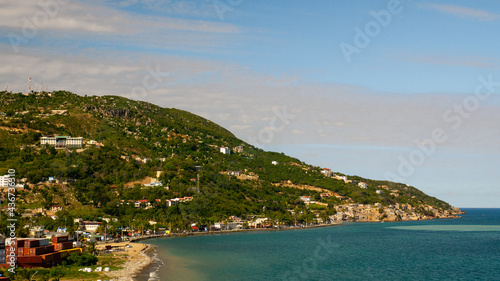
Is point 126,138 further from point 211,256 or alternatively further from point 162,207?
point 211,256

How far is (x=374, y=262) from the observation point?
79375mm

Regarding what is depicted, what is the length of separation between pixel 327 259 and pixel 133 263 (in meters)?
33.4

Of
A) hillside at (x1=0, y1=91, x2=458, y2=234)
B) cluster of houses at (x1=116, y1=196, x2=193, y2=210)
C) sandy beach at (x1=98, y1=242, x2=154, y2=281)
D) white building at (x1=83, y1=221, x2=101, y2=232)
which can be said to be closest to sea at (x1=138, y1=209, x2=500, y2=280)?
sandy beach at (x1=98, y1=242, x2=154, y2=281)

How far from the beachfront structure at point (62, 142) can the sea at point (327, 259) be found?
6581 centimetres

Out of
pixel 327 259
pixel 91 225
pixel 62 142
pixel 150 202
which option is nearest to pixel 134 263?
pixel 327 259

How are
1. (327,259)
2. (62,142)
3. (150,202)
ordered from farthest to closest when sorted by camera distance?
(62,142) → (150,202) → (327,259)

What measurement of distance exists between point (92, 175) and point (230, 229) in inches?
1722

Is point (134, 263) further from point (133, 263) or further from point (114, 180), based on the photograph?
point (114, 180)

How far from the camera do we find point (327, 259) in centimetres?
8312

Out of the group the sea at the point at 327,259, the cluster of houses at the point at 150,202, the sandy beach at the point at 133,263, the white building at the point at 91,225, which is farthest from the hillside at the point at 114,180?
the sea at the point at 327,259

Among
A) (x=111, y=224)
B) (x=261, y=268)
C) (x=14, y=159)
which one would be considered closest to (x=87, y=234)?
(x=111, y=224)

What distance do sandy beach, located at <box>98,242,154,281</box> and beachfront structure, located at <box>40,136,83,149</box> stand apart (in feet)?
252

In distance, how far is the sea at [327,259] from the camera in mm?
65125

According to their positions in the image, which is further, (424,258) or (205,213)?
(205,213)
